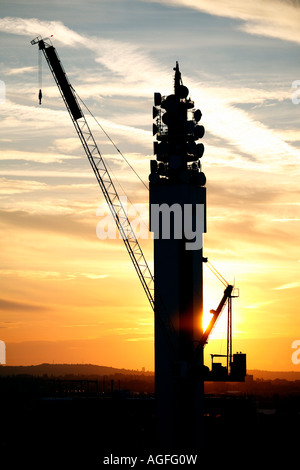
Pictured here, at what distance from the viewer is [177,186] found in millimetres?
180750

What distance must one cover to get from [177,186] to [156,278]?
19100mm

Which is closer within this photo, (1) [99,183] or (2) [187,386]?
(2) [187,386]

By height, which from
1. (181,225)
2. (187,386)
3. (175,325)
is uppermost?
(181,225)

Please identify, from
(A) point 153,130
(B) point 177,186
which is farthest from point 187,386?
(A) point 153,130

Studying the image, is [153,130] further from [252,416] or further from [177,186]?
[252,416]

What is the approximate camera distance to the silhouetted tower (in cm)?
17862

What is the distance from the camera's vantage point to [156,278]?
181 meters

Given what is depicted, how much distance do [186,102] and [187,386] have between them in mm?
58227

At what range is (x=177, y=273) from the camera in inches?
7047

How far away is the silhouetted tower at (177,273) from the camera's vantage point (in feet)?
586

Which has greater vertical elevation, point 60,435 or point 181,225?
point 181,225

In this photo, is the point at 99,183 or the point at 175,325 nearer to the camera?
the point at 175,325
